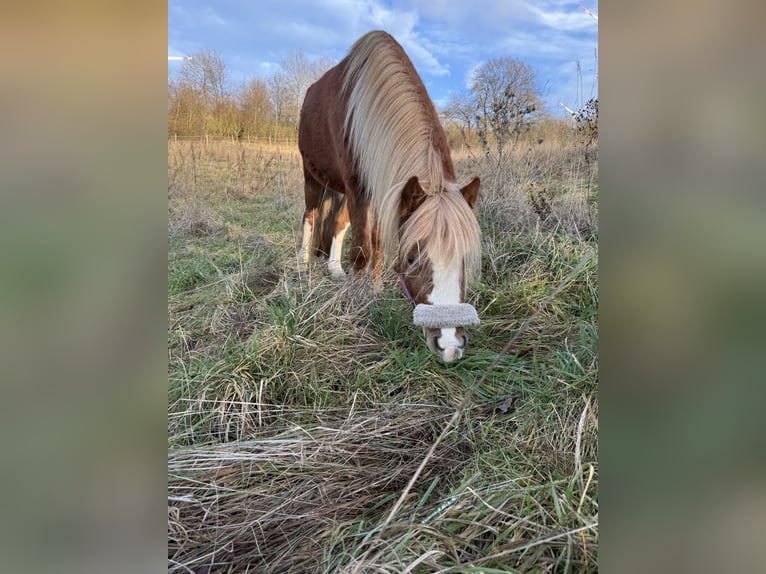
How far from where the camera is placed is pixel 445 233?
1.66m

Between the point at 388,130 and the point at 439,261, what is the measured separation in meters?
0.83

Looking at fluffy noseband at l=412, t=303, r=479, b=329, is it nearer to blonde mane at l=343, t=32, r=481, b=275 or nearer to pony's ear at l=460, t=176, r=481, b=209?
blonde mane at l=343, t=32, r=481, b=275

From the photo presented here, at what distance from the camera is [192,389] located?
1.49 metres

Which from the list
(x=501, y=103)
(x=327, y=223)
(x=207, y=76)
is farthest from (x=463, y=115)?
(x=207, y=76)

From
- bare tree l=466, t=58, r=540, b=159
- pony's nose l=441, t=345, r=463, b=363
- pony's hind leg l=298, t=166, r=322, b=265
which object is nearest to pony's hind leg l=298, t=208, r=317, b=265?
pony's hind leg l=298, t=166, r=322, b=265

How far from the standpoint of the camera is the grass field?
85 centimetres

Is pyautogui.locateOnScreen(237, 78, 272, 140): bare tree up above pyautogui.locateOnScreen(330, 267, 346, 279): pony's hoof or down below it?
above

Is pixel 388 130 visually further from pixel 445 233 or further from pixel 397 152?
pixel 445 233

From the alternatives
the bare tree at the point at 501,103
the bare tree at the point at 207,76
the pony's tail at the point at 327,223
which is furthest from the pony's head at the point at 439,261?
the bare tree at the point at 207,76

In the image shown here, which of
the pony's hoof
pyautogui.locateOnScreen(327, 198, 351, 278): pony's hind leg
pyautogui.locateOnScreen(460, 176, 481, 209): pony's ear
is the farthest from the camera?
pyautogui.locateOnScreen(327, 198, 351, 278): pony's hind leg

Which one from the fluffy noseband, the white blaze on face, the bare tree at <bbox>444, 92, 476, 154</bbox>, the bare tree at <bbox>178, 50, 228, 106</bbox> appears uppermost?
the bare tree at <bbox>178, 50, 228, 106</bbox>

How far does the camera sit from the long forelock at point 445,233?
1641 millimetres
